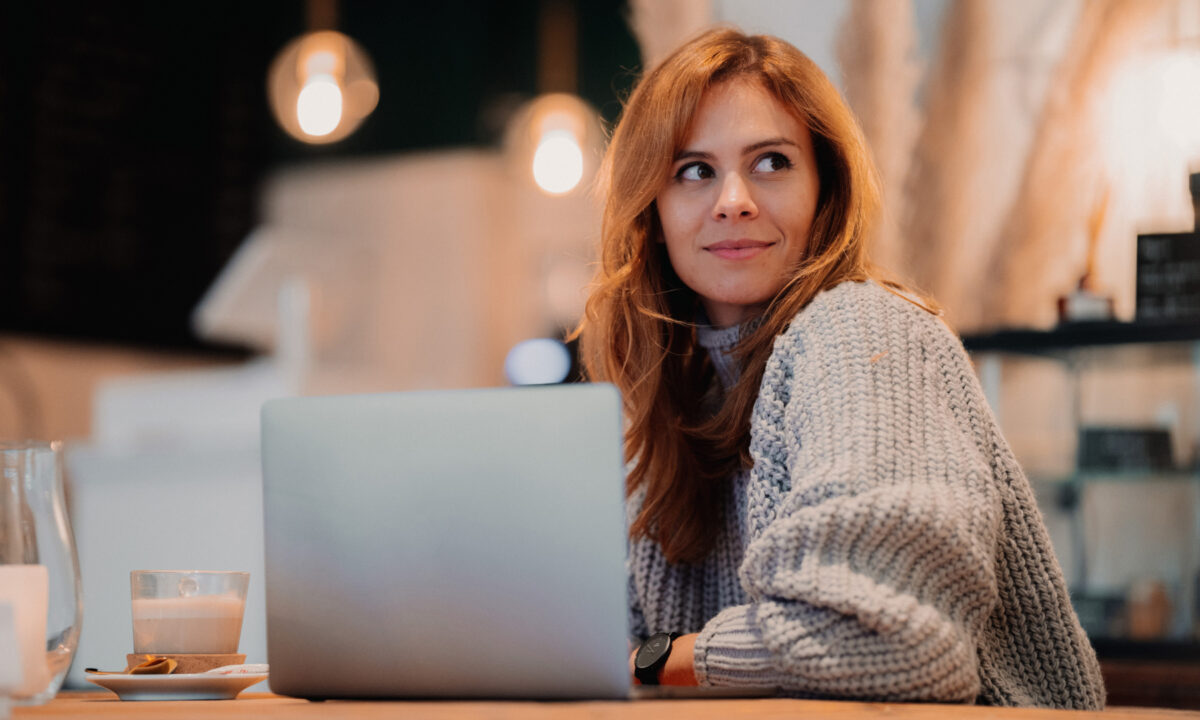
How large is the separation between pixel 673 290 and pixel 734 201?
0.70 feet

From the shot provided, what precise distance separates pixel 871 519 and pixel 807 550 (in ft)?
0.21

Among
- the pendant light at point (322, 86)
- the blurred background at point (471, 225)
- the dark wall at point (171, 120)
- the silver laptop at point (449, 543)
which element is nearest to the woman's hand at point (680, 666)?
the silver laptop at point (449, 543)

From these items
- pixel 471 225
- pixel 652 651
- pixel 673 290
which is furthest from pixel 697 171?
pixel 471 225

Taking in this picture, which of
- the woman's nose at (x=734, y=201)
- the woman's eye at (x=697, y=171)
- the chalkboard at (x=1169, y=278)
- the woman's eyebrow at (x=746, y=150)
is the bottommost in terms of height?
the chalkboard at (x=1169, y=278)

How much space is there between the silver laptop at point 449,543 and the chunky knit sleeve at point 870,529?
0.76ft

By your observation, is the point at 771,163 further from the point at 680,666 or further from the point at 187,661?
the point at 187,661

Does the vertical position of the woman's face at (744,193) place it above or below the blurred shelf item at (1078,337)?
above

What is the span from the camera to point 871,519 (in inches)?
39.9

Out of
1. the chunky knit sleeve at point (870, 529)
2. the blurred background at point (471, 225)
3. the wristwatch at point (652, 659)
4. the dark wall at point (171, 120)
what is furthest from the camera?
the dark wall at point (171, 120)

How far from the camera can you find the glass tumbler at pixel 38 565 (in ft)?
2.74

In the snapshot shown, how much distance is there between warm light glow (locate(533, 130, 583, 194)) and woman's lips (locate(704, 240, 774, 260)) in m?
2.49

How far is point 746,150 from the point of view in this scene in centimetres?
144

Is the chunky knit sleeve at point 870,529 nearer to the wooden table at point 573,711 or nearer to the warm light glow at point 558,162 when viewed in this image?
the wooden table at point 573,711

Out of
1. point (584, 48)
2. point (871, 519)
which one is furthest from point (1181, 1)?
point (584, 48)
